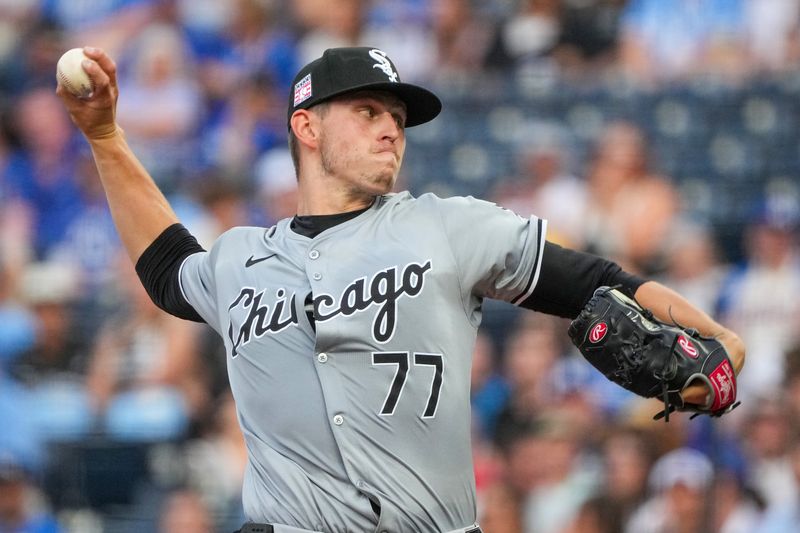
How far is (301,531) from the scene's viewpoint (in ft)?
9.41

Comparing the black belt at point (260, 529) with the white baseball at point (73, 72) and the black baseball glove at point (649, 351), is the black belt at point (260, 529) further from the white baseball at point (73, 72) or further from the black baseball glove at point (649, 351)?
the white baseball at point (73, 72)

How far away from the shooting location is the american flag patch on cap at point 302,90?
3.27 metres

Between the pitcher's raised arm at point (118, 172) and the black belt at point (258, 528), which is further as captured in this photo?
the pitcher's raised arm at point (118, 172)

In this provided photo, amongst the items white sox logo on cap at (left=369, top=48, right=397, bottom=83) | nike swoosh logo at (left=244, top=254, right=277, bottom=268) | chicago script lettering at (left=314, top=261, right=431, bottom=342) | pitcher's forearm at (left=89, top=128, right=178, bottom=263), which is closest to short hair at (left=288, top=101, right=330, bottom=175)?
white sox logo on cap at (left=369, top=48, right=397, bottom=83)

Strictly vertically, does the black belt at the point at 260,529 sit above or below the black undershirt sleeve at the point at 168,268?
below

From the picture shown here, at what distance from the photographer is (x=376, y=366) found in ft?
9.57

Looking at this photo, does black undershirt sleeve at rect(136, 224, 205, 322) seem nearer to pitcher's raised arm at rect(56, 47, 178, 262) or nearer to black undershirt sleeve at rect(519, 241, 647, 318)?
pitcher's raised arm at rect(56, 47, 178, 262)

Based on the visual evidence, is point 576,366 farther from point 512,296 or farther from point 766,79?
point 512,296

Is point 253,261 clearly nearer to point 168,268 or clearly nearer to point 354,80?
point 168,268

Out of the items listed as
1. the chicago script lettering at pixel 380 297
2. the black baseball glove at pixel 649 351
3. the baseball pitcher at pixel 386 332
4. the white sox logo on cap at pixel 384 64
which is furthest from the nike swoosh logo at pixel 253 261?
the black baseball glove at pixel 649 351

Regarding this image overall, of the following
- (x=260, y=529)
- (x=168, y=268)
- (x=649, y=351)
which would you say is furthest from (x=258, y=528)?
(x=649, y=351)

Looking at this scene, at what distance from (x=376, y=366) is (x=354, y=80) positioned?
71 centimetres

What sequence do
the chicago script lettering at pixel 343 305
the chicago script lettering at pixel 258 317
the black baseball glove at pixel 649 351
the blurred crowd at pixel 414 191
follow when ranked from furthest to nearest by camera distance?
the blurred crowd at pixel 414 191 → the chicago script lettering at pixel 258 317 → the chicago script lettering at pixel 343 305 → the black baseball glove at pixel 649 351

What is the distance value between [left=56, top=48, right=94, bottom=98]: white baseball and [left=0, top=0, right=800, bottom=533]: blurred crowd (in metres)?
3.39
